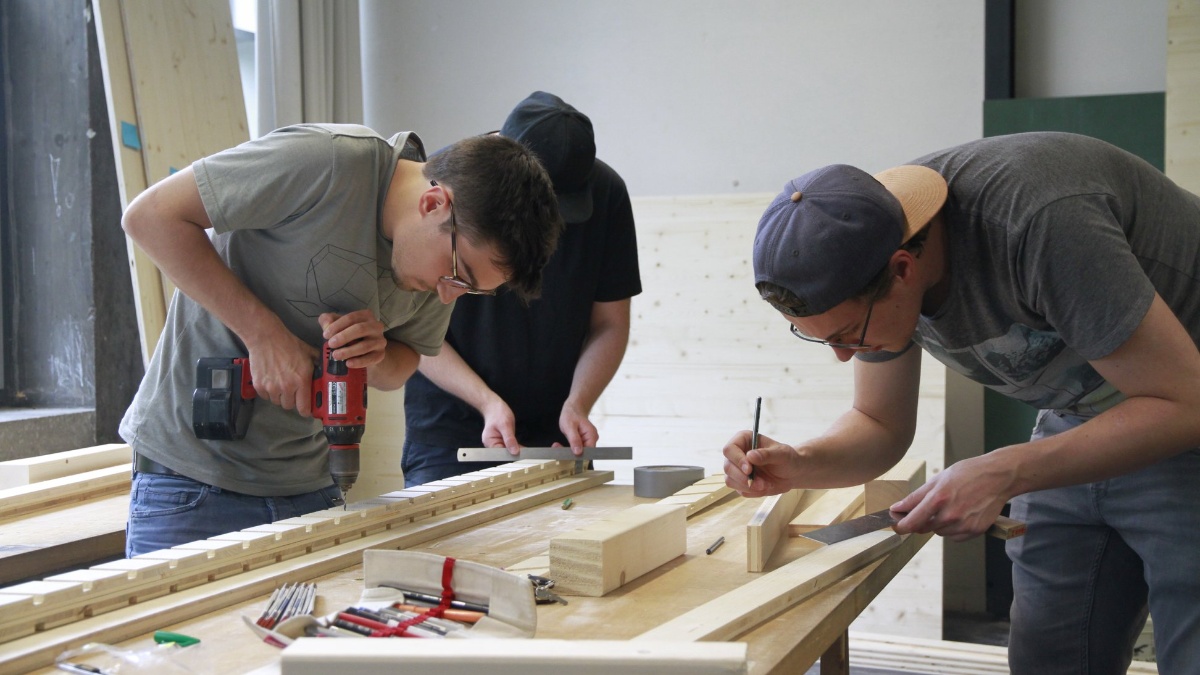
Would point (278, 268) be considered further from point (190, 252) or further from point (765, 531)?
point (765, 531)

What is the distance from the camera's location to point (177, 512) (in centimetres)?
189

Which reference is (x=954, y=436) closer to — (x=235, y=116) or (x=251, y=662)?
(x=235, y=116)

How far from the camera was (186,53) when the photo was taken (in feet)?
13.8

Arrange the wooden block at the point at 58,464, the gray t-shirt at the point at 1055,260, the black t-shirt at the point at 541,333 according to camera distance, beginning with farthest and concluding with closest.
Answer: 1. the wooden block at the point at 58,464
2. the black t-shirt at the point at 541,333
3. the gray t-shirt at the point at 1055,260

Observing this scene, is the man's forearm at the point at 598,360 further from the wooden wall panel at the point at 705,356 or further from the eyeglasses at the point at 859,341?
the wooden wall panel at the point at 705,356

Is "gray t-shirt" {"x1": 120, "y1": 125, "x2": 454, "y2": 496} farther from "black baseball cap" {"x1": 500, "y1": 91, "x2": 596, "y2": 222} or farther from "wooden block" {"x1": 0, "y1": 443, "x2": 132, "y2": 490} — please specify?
"wooden block" {"x1": 0, "y1": 443, "x2": 132, "y2": 490}

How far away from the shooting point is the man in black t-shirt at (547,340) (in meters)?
2.60

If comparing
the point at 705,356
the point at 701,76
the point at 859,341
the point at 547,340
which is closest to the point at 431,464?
the point at 547,340

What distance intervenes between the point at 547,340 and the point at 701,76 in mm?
2720

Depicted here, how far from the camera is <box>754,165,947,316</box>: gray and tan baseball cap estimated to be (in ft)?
5.17

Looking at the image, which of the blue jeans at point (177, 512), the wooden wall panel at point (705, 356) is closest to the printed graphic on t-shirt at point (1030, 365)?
the blue jeans at point (177, 512)

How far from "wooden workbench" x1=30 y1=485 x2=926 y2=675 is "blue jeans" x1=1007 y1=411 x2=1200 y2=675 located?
0.29 metres

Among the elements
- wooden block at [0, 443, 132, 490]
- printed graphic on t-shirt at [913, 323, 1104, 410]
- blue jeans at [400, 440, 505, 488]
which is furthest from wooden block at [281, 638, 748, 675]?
wooden block at [0, 443, 132, 490]

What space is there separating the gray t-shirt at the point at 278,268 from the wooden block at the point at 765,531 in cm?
88
